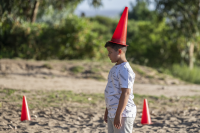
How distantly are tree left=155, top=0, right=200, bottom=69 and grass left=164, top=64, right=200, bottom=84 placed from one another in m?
1.46

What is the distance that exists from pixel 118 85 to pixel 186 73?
11.3 m

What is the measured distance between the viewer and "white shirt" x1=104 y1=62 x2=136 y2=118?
2547 mm

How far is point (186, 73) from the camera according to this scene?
13.1 metres

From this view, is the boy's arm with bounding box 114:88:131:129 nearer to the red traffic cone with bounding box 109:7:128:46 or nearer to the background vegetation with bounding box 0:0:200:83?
the red traffic cone with bounding box 109:7:128:46

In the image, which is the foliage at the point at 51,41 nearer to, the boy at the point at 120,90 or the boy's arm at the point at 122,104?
the boy at the point at 120,90

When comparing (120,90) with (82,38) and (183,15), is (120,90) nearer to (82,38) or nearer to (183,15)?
(82,38)

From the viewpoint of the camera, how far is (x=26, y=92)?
718 cm

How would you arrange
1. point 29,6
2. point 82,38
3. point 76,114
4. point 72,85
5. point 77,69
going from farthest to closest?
point 82,38, point 29,6, point 77,69, point 72,85, point 76,114

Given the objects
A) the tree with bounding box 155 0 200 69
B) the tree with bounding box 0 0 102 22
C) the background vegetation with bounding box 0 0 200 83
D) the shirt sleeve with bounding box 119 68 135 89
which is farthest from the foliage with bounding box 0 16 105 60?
the shirt sleeve with bounding box 119 68 135 89

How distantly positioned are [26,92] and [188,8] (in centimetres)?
941

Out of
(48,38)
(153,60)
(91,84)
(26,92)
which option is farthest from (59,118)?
(153,60)

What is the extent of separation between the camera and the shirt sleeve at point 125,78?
2531 millimetres

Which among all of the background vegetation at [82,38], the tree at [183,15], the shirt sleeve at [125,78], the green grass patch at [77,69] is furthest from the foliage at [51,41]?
the shirt sleeve at [125,78]

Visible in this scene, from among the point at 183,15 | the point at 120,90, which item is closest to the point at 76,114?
the point at 120,90
